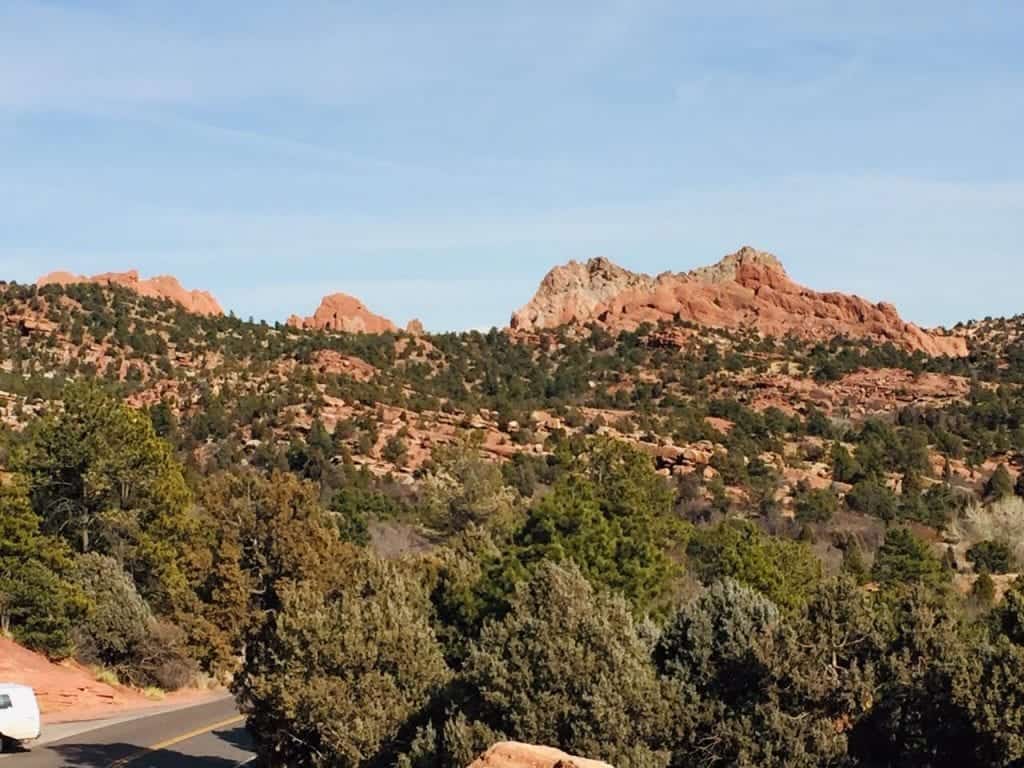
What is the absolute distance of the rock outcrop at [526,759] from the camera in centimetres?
1109

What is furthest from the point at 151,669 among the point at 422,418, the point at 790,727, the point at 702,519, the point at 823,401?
the point at 823,401

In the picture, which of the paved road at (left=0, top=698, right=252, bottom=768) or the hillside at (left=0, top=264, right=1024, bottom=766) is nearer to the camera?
the hillside at (left=0, top=264, right=1024, bottom=766)

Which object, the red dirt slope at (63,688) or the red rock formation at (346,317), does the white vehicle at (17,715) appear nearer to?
the red dirt slope at (63,688)

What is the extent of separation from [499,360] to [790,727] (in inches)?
3704

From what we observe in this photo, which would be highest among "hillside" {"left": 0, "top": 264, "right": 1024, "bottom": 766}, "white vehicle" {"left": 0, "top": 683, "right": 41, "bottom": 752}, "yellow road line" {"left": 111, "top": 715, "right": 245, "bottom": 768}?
"hillside" {"left": 0, "top": 264, "right": 1024, "bottom": 766}

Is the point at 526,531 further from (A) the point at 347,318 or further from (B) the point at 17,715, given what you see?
(A) the point at 347,318

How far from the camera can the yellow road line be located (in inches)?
991

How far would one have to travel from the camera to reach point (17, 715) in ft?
79.4

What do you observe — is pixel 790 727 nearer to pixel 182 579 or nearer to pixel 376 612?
pixel 376 612

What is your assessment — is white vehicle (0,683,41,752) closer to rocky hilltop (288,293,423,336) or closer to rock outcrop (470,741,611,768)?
rock outcrop (470,741,611,768)

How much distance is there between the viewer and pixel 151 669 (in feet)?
127

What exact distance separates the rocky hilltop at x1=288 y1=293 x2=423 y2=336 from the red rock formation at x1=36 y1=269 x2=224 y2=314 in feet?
41.1

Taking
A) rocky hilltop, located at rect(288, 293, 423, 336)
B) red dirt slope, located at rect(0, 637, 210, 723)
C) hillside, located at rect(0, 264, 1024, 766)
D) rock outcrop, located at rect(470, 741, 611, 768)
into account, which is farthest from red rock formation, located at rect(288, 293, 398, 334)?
rock outcrop, located at rect(470, 741, 611, 768)

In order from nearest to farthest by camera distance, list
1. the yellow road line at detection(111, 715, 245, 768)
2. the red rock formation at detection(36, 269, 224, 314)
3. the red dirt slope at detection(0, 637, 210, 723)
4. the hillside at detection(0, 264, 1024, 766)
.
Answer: the hillside at detection(0, 264, 1024, 766) → the yellow road line at detection(111, 715, 245, 768) → the red dirt slope at detection(0, 637, 210, 723) → the red rock formation at detection(36, 269, 224, 314)
